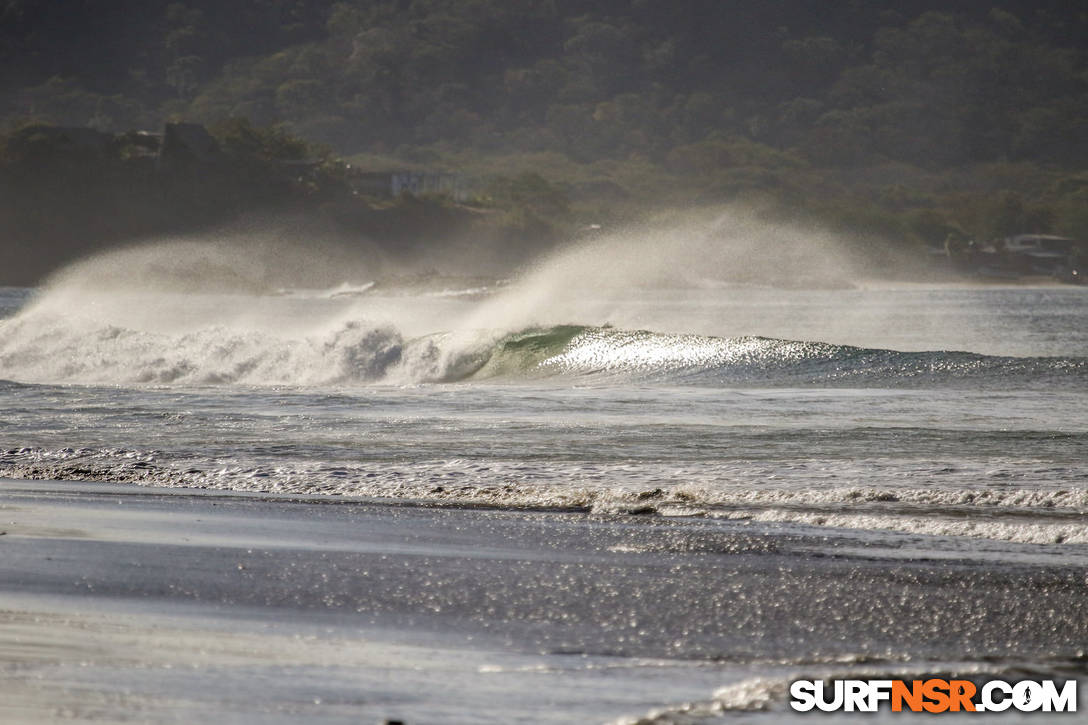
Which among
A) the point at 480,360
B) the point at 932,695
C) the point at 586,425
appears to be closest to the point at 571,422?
the point at 586,425

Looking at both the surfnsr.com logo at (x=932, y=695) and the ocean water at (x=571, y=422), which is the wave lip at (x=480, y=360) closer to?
the ocean water at (x=571, y=422)

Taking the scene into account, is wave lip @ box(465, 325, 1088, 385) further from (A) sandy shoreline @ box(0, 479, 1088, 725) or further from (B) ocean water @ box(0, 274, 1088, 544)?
(A) sandy shoreline @ box(0, 479, 1088, 725)

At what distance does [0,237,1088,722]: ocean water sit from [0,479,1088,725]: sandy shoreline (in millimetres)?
338

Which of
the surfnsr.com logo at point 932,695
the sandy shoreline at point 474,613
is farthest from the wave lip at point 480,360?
the surfnsr.com logo at point 932,695

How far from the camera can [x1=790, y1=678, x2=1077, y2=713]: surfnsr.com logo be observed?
5789 millimetres

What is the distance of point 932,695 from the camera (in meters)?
5.92

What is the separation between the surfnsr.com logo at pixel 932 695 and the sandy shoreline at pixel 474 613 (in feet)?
0.74

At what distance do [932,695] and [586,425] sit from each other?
10.9m

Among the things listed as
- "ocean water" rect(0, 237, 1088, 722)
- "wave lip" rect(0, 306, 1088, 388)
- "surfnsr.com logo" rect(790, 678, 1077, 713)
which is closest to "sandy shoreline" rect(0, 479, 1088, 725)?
"surfnsr.com logo" rect(790, 678, 1077, 713)

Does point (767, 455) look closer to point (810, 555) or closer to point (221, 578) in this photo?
point (810, 555)

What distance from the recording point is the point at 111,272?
492ft

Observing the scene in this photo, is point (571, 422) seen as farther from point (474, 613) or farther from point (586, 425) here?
point (474, 613)

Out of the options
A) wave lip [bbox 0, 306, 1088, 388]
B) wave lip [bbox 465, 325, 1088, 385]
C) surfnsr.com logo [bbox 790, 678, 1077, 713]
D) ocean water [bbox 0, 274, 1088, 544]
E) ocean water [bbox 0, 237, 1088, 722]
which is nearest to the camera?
surfnsr.com logo [bbox 790, 678, 1077, 713]

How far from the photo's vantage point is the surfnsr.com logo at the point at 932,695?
19.0ft
